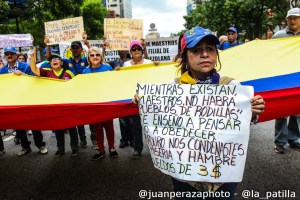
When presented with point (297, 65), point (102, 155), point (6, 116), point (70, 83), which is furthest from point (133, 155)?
point (297, 65)

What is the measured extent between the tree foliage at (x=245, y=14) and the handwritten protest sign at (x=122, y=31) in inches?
678

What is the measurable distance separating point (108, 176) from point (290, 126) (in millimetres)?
2966

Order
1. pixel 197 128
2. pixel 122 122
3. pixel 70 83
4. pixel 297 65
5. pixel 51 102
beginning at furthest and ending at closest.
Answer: pixel 122 122
pixel 70 83
pixel 51 102
pixel 297 65
pixel 197 128

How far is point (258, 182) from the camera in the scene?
12.3 feet

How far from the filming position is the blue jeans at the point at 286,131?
15.0 feet

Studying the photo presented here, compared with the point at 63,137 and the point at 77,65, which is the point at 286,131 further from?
the point at 63,137

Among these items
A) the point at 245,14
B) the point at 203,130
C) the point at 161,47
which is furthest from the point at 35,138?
the point at 245,14

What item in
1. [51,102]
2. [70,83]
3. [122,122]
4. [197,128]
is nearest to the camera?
[197,128]

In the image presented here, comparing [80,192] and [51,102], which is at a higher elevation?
[51,102]

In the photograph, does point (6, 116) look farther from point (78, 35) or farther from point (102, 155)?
point (78, 35)

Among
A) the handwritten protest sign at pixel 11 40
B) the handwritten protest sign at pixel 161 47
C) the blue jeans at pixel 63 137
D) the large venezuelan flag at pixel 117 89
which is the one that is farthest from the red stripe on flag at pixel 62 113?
the handwritten protest sign at pixel 11 40

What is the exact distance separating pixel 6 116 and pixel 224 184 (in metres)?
2.61

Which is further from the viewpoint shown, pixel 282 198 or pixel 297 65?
pixel 282 198

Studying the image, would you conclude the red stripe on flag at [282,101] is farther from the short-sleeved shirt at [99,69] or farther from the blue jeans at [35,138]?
the blue jeans at [35,138]
